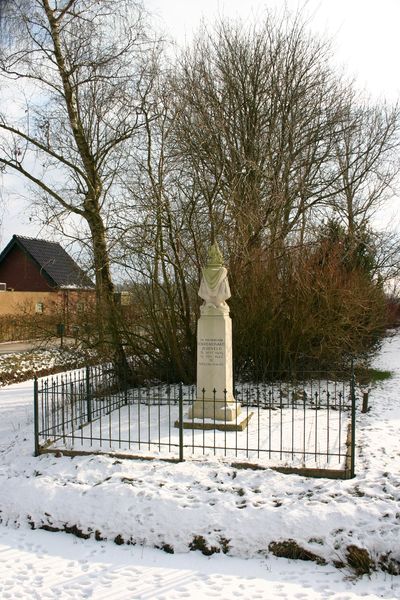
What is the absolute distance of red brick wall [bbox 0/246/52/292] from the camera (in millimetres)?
32969

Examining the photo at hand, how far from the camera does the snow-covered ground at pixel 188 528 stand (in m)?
4.71

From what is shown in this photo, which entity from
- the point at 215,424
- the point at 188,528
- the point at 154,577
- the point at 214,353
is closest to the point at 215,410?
the point at 215,424

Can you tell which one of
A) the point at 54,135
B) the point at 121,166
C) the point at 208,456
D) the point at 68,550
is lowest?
the point at 68,550

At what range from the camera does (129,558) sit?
5.20 metres

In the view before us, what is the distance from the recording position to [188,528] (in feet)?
17.8

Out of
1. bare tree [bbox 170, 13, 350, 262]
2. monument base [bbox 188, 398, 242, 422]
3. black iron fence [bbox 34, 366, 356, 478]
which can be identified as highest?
bare tree [bbox 170, 13, 350, 262]

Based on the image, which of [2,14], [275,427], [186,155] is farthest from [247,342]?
[2,14]

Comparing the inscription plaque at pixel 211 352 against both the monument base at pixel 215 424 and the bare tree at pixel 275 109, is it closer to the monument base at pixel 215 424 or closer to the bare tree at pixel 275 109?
the monument base at pixel 215 424

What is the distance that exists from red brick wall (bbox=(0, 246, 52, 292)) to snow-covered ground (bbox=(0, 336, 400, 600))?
2755cm

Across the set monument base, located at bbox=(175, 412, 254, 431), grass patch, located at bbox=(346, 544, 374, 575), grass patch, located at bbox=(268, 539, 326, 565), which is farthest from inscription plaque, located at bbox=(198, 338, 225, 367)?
grass patch, located at bbox=(346, 544, 374, 575)

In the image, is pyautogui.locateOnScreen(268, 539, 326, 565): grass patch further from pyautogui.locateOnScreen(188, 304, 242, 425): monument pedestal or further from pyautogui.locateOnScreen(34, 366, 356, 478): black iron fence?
pyautogui.locateOnScreen(188, 304, 242, 425): monument pedestal

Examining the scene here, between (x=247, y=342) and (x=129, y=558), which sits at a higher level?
(x=247, y=342)

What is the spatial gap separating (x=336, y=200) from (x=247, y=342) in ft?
27.6

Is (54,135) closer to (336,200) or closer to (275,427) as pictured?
(275,427)
